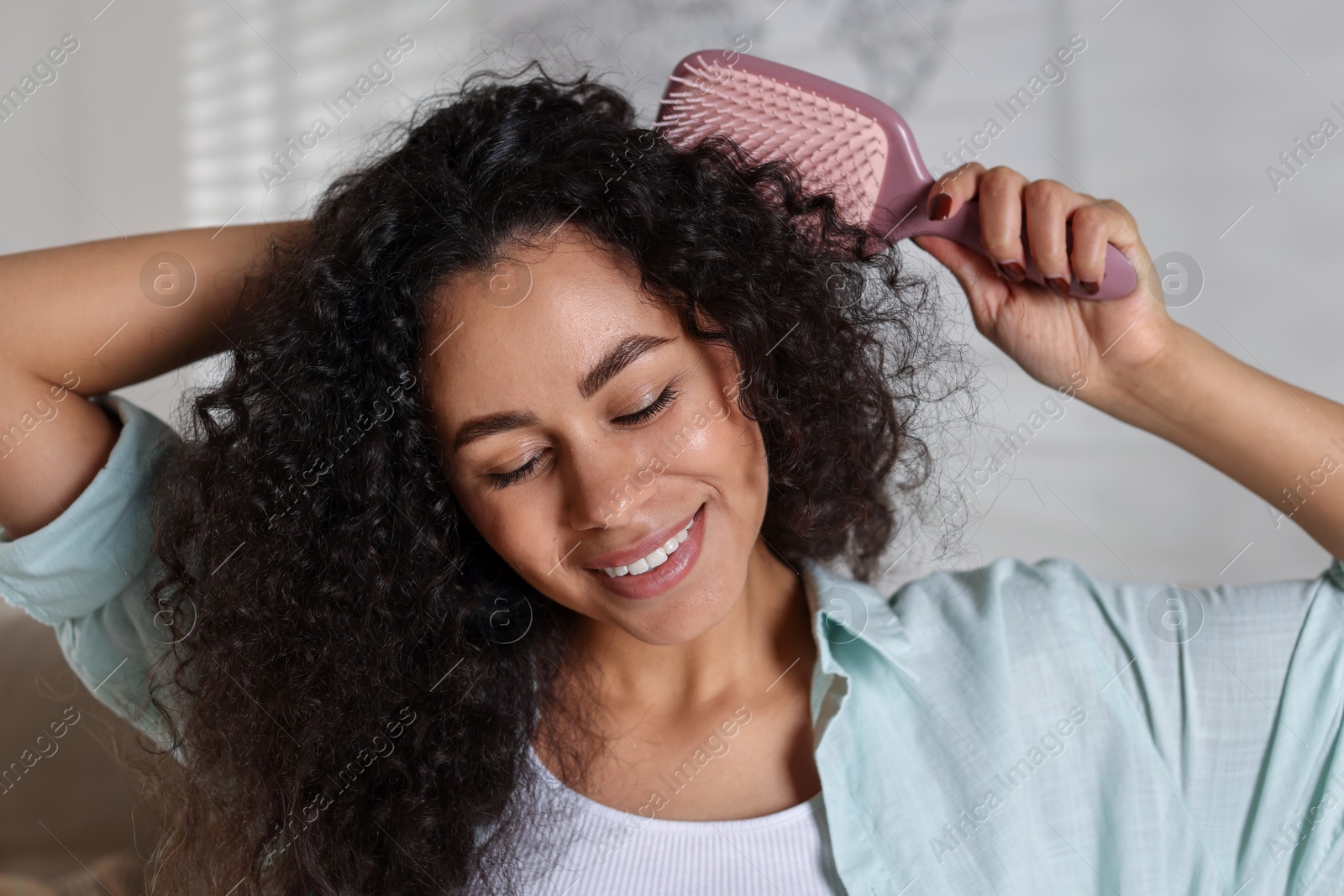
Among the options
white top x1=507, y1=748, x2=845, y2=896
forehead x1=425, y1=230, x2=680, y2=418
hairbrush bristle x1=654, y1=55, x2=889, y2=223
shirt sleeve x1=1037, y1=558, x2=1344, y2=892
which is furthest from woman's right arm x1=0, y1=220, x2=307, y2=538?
shirt sleeve x1=1037, y1=558, x2=1344, y2=892

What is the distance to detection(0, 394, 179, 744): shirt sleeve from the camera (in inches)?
36.5

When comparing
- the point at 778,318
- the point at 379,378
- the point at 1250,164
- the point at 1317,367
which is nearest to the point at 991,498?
the point at 1317,367

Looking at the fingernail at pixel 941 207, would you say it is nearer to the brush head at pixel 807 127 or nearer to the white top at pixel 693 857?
the brush head at pixel 807 127

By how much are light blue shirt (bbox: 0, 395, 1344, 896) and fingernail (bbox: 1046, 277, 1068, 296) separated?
271mm

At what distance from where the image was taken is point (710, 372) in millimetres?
854

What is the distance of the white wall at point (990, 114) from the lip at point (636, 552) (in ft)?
2.01

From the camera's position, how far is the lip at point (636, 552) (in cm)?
82

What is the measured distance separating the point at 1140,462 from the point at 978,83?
66cm

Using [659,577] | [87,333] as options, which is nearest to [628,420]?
[659,577]

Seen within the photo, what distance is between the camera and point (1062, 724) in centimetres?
90

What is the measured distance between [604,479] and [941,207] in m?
0.35

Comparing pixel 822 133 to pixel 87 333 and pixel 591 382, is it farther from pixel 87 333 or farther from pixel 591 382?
pixel 87 333

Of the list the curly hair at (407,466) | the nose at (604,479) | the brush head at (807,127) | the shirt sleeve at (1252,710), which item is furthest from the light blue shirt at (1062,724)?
the brush head at (807,127)

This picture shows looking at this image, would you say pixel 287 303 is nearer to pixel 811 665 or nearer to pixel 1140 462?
pixel 811 665
